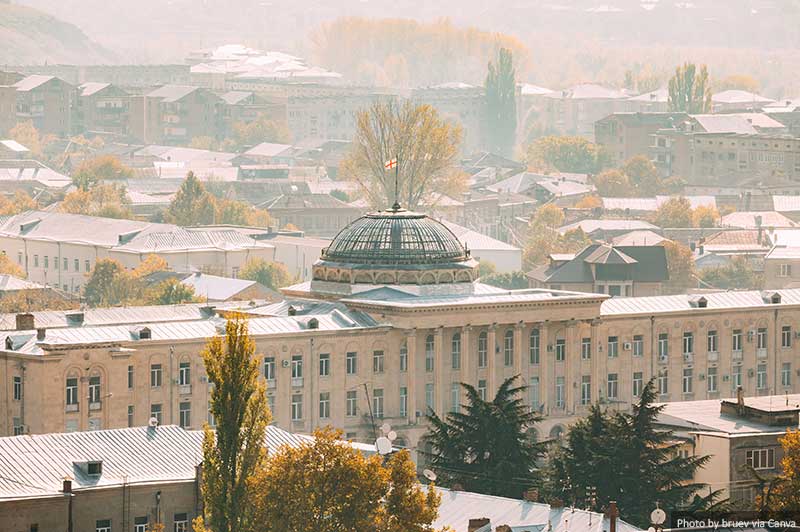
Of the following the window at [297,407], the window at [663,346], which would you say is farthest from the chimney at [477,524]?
the window at [663,346]

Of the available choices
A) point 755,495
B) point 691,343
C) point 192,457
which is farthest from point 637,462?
point 691,343

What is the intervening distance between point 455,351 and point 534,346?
4.52 m

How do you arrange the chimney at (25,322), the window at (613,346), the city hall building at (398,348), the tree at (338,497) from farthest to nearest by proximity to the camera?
the window at (613,346) → the chimney at (25,322) → the city hall building at (398,348) → the tree at (338,497)

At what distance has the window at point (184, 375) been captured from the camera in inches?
4904

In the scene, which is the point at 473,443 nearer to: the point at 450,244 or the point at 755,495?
the point at 755,495

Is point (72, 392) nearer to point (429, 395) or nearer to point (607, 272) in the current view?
point (429, 395)

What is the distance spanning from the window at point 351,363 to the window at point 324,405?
5.25 ft

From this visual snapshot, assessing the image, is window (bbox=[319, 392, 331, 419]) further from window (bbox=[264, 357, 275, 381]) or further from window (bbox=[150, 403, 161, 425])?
window (bbox=[150, 403, 161, 425])

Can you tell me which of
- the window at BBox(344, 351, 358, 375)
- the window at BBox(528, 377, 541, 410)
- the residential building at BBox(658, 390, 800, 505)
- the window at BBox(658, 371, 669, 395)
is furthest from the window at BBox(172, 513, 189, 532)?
the window at BBox(658, 371, 669, 395)

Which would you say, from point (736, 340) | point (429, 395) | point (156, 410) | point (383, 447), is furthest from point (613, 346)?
point (383, 447)

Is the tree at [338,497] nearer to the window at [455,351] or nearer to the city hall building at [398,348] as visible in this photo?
the city hall building at [398,348]

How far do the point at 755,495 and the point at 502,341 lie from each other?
30.8 meters

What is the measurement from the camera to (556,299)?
448 feet

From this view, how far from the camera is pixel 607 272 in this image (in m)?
176
